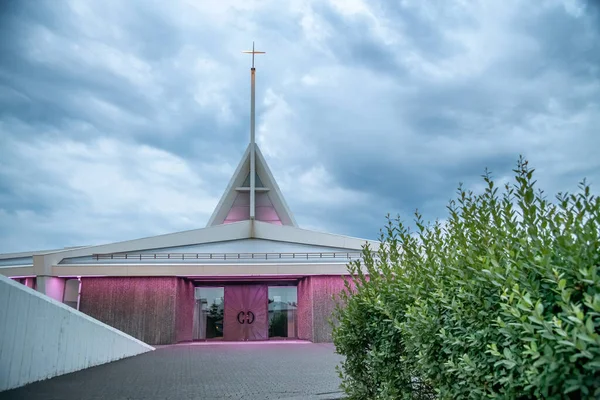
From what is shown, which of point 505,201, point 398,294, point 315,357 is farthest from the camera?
point 315,357

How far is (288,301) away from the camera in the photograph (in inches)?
736

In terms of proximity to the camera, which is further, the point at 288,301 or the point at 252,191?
the point at 252,191

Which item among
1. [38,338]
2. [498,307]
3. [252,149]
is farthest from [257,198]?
[498,307]

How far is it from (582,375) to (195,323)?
17.7 metres

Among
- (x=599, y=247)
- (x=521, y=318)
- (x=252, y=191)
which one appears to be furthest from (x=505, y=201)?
(x=252, y=191)

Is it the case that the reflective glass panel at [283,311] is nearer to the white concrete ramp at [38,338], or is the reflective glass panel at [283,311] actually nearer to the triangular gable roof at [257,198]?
the white concrete ramp at [38,338]

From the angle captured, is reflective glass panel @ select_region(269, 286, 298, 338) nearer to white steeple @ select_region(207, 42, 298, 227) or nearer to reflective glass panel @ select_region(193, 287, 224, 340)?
reflective glass panel @ select_region(193, 287, 224, 340)

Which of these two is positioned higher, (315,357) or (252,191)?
(252,191)

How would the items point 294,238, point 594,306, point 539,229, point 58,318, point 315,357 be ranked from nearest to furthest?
point 594,306, point 539,229, point 58,318, point 315,357, point 294,238

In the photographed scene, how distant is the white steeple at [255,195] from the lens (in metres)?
31.0

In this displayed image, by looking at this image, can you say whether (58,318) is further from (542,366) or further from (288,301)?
(288,301)

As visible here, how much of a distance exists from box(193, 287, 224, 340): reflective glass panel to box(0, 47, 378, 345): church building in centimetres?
4

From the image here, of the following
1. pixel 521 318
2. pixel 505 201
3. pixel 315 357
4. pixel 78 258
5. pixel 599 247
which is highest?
pixel 78 258

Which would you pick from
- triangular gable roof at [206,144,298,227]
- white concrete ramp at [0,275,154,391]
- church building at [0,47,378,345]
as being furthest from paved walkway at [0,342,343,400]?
triangular gable roof at [206,144,298,227]
